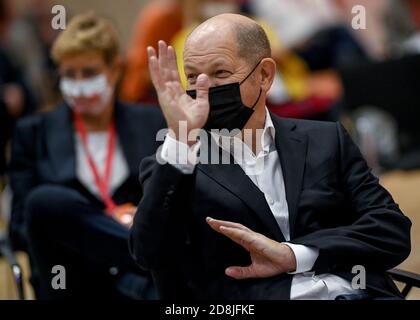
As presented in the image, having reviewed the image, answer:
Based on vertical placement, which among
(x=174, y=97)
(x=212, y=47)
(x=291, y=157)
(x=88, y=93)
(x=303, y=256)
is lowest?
(x=303, y=256)

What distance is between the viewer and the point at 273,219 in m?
2.43

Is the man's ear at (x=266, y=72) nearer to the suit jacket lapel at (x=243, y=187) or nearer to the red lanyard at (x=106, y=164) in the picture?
the suit jacket lapel at (x=243, y=187)

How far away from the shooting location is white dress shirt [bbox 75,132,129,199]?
348 cm

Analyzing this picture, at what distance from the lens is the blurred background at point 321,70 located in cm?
538

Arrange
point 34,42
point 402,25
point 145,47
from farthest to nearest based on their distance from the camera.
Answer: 1. point 34,42
2. point 402,25
3. point 145,47

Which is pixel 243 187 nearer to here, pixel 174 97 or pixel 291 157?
pixel 291 157

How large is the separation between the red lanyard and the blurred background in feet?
3.11

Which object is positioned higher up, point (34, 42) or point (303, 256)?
point (34, 42)

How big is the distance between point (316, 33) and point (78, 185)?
3330mm

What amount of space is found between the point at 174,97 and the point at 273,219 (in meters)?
0.45

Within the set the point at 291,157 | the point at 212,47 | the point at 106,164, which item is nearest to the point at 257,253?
the point at 291,157

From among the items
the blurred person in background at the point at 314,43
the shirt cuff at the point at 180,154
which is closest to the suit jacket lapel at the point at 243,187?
the shirt cuff at the point at 180,154

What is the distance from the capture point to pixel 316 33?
20.8 feet

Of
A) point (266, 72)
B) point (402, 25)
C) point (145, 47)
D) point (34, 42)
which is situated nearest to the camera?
point (266, 72)
